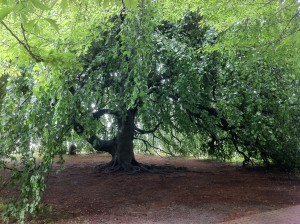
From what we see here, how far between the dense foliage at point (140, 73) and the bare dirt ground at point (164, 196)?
1.10 meters

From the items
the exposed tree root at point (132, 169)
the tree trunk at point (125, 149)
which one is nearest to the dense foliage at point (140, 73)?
the tree trunk at point (125, 149)

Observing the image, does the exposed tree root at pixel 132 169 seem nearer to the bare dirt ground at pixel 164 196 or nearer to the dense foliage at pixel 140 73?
the bare dirt ground at pixel 164 196

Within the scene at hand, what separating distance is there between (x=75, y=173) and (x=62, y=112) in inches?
230

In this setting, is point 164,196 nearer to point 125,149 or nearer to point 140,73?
point 140,73

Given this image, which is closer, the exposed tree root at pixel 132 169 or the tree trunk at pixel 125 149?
the exposed tree root at pixel 132 169

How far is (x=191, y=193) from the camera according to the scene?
7.53 metres

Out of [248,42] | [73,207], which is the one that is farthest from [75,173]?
[248,42]

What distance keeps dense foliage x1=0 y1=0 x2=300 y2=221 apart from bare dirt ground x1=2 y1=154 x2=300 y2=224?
1101mm

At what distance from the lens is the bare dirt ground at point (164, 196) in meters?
5.74

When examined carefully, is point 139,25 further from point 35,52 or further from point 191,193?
point 191,193

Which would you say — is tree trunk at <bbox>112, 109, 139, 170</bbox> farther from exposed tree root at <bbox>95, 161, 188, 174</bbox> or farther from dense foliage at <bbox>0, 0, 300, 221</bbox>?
dense foliage at <bbox>0, 0, 300, 221</bbox>

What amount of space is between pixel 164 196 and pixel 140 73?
3284mm

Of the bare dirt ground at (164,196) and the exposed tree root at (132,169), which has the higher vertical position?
the exposed tree root at (132,169)

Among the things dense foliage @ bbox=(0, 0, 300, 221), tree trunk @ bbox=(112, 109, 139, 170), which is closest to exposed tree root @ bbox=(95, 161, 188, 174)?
tree trunk @ bbox=(112, 109, 139, 170)
